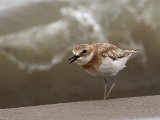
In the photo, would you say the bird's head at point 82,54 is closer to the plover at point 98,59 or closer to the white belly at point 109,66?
the plover at point 98,59

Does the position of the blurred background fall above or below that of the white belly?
above

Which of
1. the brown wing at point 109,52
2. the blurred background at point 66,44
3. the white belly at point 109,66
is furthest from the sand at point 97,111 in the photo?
the blurred background at point 66,44

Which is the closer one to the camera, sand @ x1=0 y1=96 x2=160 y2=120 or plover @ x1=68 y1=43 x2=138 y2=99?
sand @ x1=0 y1=96 x2=160 y2=120

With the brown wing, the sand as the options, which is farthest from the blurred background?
the sand

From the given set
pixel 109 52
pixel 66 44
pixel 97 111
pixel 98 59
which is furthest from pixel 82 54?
pixel 66 44

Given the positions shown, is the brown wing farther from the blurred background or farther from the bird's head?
the blurred background

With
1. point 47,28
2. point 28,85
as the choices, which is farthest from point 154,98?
point 47,28
